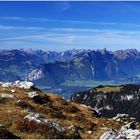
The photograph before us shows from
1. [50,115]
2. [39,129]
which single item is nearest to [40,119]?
[39,129]

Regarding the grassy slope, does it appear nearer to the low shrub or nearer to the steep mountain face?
the steep mountain face

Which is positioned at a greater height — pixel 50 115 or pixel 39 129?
pixel 39 129

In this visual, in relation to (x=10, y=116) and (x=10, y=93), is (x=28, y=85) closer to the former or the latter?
(x=10, y=93)

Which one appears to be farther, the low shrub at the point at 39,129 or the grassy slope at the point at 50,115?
the grassy slope at the point at 50,115

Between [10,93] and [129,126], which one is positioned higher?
[10,93]

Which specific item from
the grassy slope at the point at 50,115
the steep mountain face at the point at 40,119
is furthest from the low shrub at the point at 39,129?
the grassy slope at the point at 50,115

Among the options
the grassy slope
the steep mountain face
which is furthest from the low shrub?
the grassy slope

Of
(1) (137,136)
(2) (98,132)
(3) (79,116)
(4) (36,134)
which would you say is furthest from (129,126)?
(4) (36,134)

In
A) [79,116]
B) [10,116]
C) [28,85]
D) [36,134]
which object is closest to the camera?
[36,134]

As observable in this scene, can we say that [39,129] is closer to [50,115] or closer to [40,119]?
[40,119]

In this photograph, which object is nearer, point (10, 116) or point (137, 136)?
point (137, 136)

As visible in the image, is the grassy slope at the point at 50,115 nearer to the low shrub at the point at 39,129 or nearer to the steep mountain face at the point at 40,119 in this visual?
the steep mountain face at the point at 40,119
